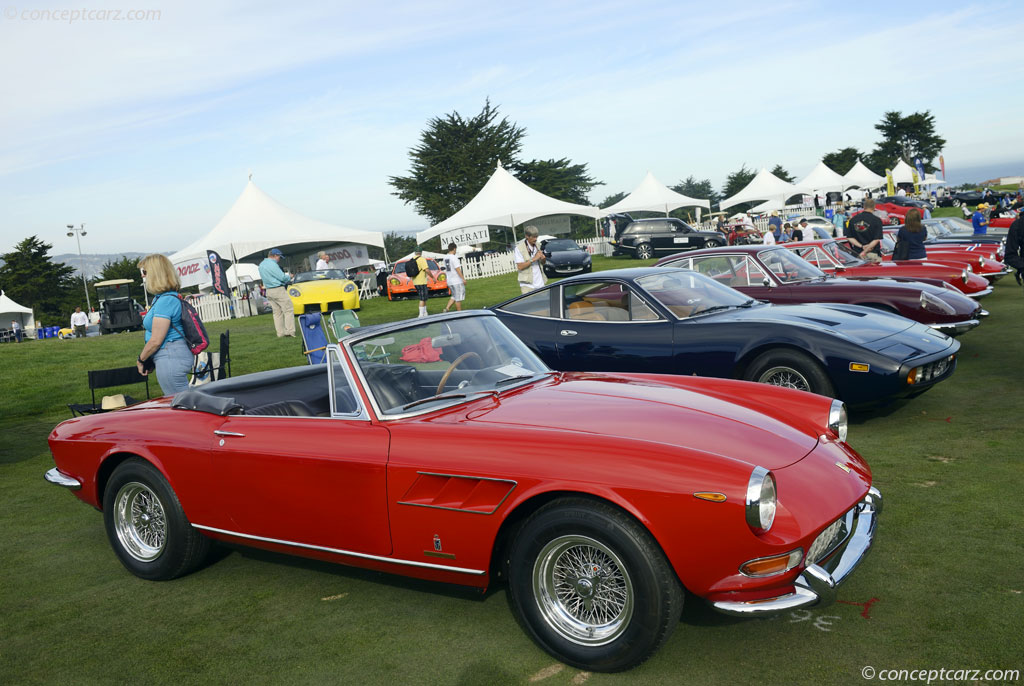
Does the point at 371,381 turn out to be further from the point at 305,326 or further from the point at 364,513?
the point at 305,326

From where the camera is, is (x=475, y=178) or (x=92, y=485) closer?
(x=92, y=485)

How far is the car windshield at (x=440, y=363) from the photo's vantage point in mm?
3679

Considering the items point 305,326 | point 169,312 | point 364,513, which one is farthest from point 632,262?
point 364,513

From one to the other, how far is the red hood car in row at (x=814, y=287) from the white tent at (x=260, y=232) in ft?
62.1

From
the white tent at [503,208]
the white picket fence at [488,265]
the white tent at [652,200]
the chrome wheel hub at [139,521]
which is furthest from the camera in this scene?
the white tent at [652,200]

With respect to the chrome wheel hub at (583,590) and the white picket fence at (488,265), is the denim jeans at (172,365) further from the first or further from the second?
the white picket fence at (488,265)

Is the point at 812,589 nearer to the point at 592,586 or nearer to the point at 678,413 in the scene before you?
the point at 592,586

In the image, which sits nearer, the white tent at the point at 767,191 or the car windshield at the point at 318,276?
the car windshield at the point at 318,276

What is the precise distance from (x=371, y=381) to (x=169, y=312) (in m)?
2.76

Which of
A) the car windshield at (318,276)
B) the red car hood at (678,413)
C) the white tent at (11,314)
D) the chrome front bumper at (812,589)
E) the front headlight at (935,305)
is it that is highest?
the white tent at (11,314)

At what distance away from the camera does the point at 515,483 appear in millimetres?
2932

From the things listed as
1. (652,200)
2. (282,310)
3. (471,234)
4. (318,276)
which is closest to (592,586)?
(282,310)

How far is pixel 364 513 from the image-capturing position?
333 cm

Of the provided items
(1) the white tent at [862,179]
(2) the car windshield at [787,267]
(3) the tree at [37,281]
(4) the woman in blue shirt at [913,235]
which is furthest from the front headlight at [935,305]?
(3) the tree at [37,281]
